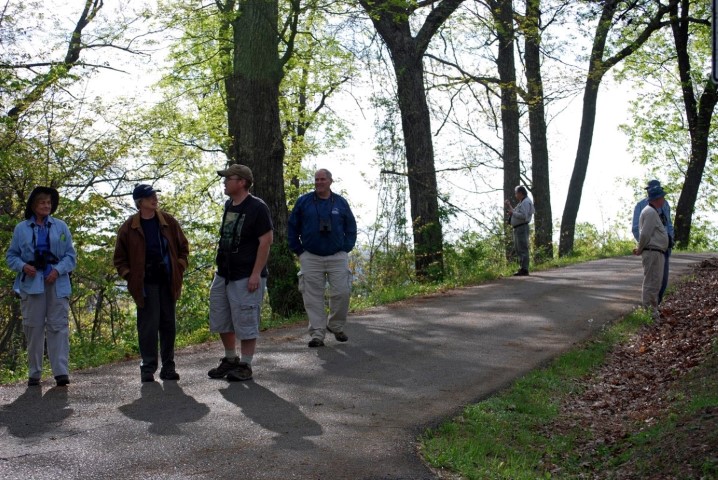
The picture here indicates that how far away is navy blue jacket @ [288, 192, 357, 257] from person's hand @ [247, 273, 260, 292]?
2.19m

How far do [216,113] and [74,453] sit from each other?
91.5 ft

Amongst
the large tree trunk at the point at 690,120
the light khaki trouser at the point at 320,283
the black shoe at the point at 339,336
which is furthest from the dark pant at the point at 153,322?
the large tree trunk at the point at 690,120

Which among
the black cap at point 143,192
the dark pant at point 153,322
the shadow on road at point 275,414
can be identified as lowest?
the shadow on road at point 275,414

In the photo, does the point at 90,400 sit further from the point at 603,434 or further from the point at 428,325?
the point at 428,325

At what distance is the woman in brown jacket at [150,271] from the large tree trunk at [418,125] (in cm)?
1052

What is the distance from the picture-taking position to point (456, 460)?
6.57 metres

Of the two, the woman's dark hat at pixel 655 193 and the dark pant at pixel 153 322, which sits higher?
the woman's dark hat at pixel 655 193

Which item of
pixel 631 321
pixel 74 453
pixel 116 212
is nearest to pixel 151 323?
pixel 74 453

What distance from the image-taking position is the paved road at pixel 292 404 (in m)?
6.31

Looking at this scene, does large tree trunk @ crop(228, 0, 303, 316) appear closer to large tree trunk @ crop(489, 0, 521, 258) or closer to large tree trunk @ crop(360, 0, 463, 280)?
large tree trunk @ crop(360, 0, 463, 280)

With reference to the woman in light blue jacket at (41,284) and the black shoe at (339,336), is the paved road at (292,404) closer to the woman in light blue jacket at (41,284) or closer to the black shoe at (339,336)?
the black shoe at (339,336)

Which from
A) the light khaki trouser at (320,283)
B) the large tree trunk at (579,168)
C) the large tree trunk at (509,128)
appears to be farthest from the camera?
the large tree trunk at (579,168)

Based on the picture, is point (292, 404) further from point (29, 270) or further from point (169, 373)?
point (29, 270)

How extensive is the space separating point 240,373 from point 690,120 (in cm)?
2498
